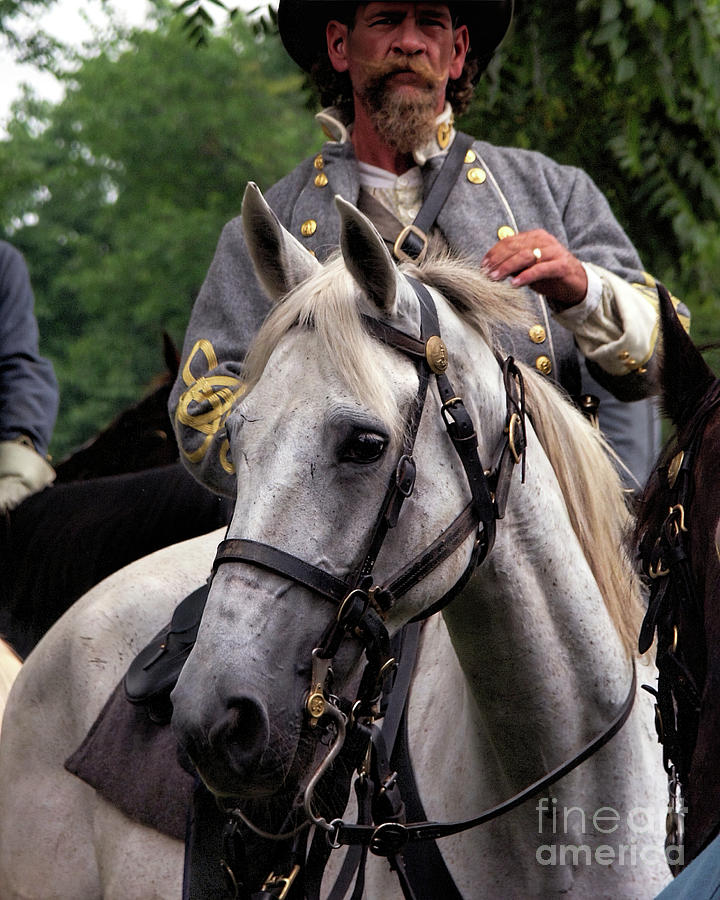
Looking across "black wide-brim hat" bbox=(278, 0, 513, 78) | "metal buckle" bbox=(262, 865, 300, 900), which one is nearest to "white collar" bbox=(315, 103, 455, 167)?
"black wide-brim hat" bbox=(278, 0, 513, 78)

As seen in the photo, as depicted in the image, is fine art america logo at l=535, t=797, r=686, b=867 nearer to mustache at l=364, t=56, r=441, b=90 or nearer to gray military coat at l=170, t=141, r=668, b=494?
gray military coat at l=170, t=141, r=668, b=494

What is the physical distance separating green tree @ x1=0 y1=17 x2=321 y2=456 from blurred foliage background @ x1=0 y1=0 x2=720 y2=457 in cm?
4

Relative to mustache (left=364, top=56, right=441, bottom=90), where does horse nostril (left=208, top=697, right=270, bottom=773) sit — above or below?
below

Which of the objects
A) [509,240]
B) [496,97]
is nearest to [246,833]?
[509,240]

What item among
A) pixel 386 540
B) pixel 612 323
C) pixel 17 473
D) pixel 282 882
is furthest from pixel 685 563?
pixel 17 473

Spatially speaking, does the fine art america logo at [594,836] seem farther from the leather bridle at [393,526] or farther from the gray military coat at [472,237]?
the gray military coat at [472,237]

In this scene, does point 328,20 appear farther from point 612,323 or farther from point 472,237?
point 612,323

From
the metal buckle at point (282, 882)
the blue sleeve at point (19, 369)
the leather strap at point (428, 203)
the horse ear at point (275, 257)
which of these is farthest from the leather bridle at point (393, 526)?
the blue sleeve at point (19, 369)

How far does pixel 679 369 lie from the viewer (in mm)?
2539

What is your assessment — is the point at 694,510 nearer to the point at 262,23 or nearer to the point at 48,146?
the point at 262,23

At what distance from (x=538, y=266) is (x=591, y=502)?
1.80ft

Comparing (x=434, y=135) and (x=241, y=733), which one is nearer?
(x=241, y=733)

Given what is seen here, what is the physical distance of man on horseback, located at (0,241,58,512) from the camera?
499 cm

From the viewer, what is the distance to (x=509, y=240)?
293 centimetres
